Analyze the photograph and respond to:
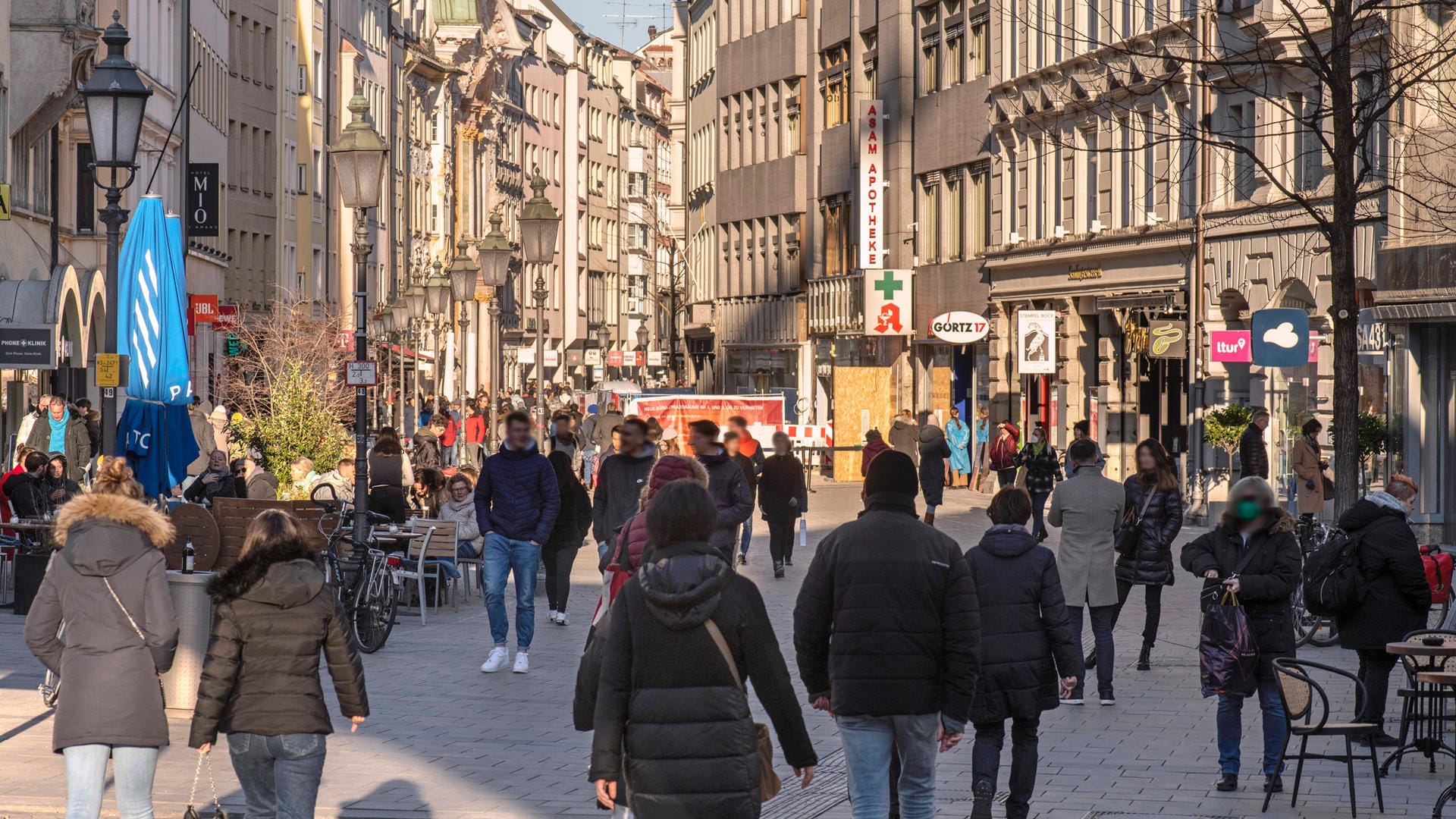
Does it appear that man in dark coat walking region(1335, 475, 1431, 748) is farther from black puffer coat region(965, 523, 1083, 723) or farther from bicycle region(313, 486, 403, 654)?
bicycle region(313, 486, 403, 654)

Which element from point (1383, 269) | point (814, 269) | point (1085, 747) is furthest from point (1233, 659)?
point (814, 269)

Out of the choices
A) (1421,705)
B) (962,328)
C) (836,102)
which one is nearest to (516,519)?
(1421,705)

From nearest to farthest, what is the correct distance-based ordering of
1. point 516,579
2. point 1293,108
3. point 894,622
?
point 894,622 < point 516,579 < point 1293,108

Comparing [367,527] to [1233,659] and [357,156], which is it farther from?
[1233,659]

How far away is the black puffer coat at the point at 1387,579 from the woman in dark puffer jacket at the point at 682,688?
6.06 metres

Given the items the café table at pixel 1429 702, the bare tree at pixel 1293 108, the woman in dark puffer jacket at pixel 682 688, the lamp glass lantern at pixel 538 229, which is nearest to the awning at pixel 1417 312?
the bare tree at pixel 1293 108

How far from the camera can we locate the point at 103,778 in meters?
8.32

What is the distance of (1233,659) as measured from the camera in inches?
431

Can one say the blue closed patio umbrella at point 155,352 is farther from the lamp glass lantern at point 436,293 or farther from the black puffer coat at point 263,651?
the lamp glass lantern at point 436,293

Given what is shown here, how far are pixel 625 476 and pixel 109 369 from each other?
12.4 feet

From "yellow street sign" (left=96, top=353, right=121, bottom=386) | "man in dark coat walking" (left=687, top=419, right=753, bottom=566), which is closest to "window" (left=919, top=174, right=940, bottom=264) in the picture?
"man in dark coat walking" (left=687, top=419, right=753, bottom=566)

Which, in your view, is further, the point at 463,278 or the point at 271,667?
the point at 463,278

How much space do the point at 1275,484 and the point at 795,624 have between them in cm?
2472

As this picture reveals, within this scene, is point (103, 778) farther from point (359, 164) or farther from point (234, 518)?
point (359, 164)
